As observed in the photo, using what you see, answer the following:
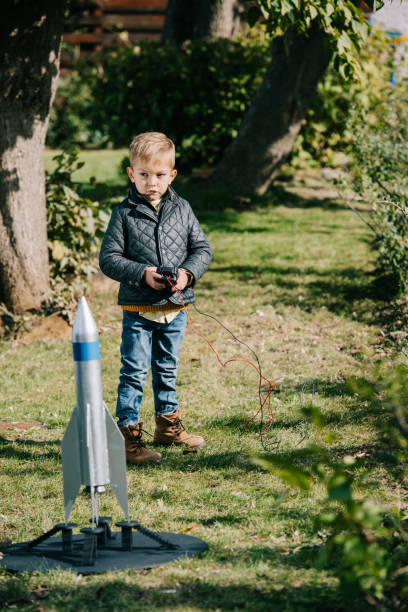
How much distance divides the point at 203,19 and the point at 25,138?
7.88 m

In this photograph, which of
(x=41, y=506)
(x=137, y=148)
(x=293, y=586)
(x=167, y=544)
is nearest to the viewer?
(x=293, y=586)

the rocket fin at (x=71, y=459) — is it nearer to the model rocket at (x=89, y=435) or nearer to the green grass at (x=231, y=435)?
the model rocket at (x=89, y=435)

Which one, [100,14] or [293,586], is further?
[100,14]

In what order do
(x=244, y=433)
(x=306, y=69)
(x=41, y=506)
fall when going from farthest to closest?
(x=306, y=69), (x=244, y=433), (x=41, y=506)

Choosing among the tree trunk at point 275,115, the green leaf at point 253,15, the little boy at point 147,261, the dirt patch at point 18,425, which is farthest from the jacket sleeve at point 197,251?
the tree trunk at point 275,115

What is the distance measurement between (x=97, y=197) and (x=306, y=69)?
333cm

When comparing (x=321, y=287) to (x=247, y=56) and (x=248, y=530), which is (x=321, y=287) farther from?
(x=247, y=56)

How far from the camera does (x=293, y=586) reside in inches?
107

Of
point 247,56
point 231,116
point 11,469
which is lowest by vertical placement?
point 11,469

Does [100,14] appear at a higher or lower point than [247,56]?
higher

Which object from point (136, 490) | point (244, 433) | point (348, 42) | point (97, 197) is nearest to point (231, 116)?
point (97, 197)

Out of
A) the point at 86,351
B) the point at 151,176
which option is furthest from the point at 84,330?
the point at 151,176

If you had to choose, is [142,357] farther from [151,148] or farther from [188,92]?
[188,92]

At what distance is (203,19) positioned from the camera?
13.1 meters
